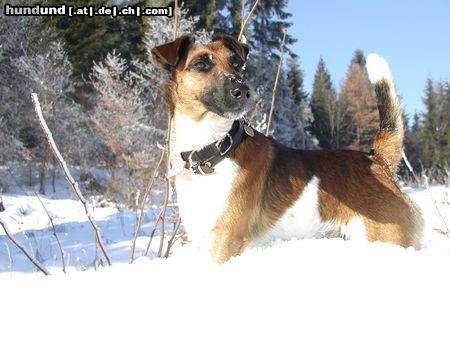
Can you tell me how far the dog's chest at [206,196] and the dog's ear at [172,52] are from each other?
0.84m

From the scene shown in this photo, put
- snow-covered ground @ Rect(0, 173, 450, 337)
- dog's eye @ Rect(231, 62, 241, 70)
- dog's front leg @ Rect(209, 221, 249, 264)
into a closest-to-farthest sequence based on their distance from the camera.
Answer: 1. snow-covered ground @ Rect(0, 173, 450, 337)
2. dog's front leg @ Rect(209, 221, 249, 264)
3. dog's eye @ Rect(231, 62, 241, 70)

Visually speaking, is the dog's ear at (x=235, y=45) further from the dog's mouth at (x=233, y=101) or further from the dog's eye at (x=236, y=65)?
the dog's mouth at (x=233, y=101)

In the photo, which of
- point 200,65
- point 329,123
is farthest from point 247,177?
point 329,123

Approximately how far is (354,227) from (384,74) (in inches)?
48.1

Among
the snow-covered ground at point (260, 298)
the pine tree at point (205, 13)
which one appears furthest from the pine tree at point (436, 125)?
the snow-covered ground at point (260, 298)

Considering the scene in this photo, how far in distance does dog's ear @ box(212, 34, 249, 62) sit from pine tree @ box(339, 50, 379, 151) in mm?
34694

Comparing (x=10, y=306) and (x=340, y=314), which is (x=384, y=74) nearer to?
(x=340, y=314)

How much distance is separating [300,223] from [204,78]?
3.98 feet

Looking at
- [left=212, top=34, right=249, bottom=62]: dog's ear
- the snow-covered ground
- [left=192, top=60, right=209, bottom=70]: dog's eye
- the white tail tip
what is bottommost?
the snow-covered ground

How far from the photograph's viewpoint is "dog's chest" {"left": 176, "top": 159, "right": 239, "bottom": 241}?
273 centimetres

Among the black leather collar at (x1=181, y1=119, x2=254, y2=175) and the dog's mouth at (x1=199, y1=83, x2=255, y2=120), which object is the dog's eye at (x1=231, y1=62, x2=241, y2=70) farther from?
the black leather collar at (x1=181, y1=119, x2=254, y2=175)

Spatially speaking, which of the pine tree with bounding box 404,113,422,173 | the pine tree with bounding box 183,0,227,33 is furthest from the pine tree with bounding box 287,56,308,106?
the pine tree with bounding box 183,0,227,33

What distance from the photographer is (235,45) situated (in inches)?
132

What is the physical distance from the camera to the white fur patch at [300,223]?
9.77ft
